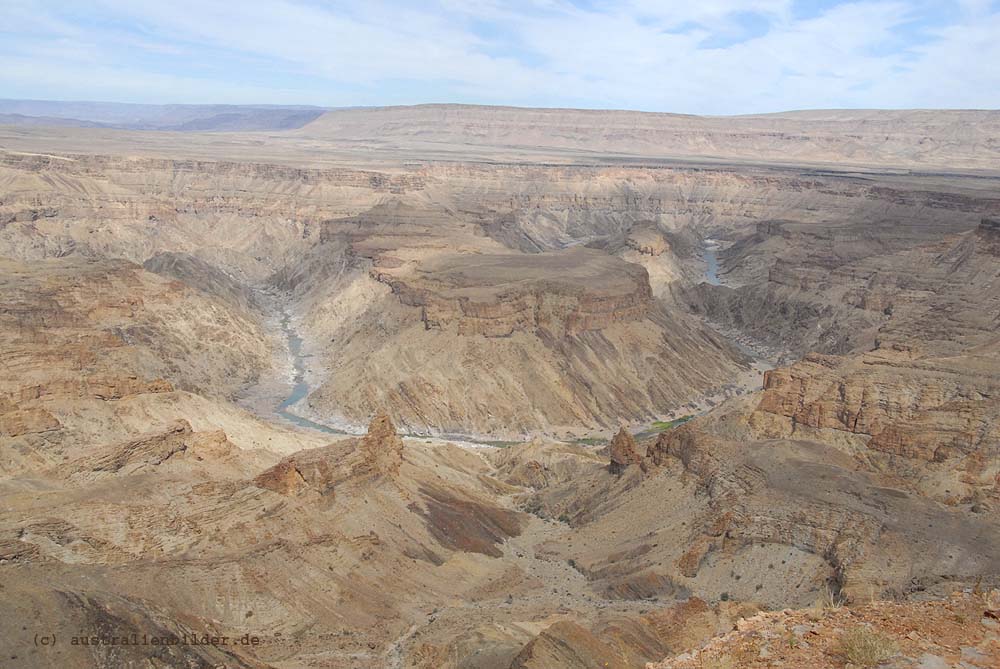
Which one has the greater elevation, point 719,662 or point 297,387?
point 719,662

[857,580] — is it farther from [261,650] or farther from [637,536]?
[261,650]

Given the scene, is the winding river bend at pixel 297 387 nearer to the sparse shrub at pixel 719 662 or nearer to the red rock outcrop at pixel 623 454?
the red rock outcrop at pixel 623 454

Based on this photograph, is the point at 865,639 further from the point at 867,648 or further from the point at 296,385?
the point at 296,385

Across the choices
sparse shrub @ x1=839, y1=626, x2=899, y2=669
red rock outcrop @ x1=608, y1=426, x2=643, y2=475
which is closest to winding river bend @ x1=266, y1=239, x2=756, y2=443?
red rock outcrop @ x1=608, y1=426, x2=643, y2=475

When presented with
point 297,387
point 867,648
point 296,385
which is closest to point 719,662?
point 867,648

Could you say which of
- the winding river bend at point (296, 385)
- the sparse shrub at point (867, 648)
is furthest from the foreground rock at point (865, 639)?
the winding river bend at point (296, 385)

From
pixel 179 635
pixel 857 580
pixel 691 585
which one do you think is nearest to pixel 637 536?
pixel 691 585

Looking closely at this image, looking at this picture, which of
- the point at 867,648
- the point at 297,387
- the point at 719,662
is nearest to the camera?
the point at 867,648
